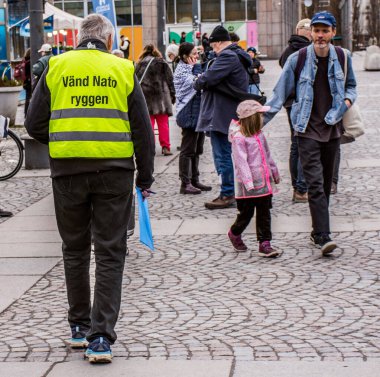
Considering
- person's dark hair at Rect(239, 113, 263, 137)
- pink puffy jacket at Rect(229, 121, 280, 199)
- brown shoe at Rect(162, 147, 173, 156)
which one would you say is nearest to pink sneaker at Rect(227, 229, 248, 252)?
pink puffy jacket at Rect(229, 121, 280, 199)

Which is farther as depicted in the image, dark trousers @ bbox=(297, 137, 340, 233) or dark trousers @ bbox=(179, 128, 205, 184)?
dark trousers @ bbox=(179, 128, 205, 184)

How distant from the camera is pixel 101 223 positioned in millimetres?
5125

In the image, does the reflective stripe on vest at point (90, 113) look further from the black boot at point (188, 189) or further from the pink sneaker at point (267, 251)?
the black boot at point (188, 189)

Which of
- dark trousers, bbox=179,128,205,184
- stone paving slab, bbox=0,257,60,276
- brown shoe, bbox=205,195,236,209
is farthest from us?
dark trousers, bbox=179,128,205,184

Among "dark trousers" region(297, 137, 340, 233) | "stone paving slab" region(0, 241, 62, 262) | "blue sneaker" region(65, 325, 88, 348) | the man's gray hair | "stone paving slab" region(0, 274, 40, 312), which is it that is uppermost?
the man's gray hair

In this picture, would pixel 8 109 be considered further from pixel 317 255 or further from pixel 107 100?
pixel 107 100

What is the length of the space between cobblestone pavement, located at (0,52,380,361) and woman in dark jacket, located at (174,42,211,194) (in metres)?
2.47

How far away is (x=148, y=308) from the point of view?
6277 millimetres

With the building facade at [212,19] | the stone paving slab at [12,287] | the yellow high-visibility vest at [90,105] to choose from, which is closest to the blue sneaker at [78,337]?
the yellow high-visibility vest at [90,105]

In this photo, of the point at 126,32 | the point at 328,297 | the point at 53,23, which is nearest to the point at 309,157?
the point at 328,297

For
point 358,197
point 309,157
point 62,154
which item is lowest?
point 358,197

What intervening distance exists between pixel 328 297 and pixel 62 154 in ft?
7.43

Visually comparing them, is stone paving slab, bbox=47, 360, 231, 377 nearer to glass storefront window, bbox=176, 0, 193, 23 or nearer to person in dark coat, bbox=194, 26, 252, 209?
person in dark coat, bbox=194, 26, 252, 209

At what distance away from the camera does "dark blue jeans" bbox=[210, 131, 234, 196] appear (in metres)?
10.2
